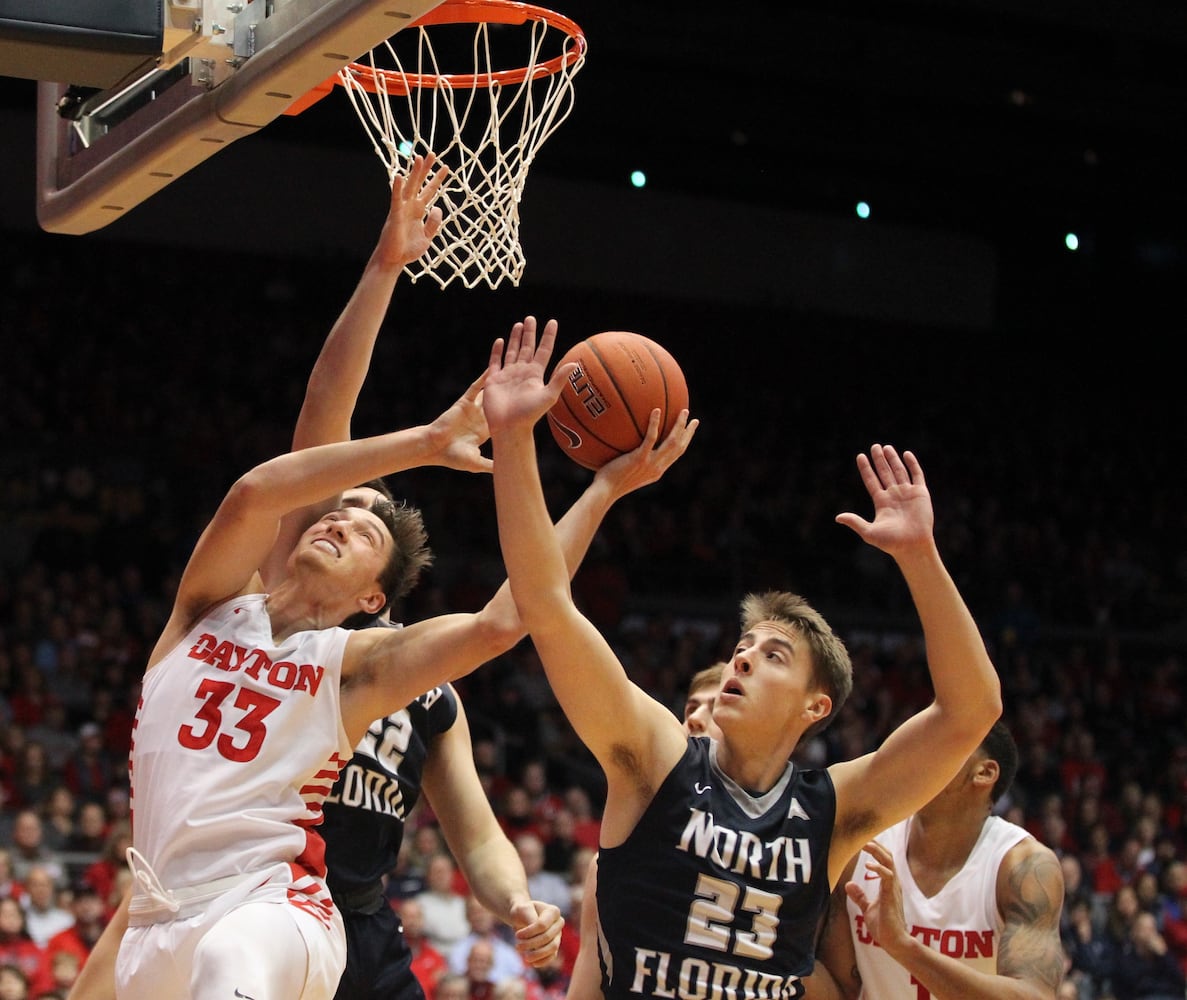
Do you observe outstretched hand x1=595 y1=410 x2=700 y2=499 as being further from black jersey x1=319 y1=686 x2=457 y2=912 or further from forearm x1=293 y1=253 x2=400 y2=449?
black jersey x1=319 y1=686 x2=457 y2=912

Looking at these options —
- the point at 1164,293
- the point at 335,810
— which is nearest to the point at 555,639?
the point at 335,810

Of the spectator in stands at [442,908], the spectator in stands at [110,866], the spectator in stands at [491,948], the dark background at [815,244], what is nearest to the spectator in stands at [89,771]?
the spectator in stands at [110,866]

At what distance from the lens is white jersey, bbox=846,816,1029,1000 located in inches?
163

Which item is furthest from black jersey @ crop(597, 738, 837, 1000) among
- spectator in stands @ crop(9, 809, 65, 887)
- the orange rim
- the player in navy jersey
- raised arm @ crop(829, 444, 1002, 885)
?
spectator in stands @ crop(9, 809, 65, 887)

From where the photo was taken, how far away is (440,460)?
3.34 m

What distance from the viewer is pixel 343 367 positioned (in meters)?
3.92

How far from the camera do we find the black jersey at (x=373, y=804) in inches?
153

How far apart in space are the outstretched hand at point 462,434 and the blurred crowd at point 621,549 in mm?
5244

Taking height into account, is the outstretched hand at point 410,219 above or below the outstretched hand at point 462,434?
above

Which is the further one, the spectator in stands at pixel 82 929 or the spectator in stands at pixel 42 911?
the spectator in stands at pixel 42 911

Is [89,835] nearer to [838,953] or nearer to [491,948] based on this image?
[491,948]

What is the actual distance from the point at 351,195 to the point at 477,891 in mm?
13201

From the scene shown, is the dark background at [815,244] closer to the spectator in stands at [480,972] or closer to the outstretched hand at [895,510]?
the spectator in stands at [480,972]

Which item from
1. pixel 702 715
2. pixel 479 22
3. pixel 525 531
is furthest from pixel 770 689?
pixel 479 22
